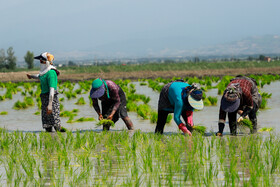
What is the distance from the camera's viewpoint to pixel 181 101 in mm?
5863

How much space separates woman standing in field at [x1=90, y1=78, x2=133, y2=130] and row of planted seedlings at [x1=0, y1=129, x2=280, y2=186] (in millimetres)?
727

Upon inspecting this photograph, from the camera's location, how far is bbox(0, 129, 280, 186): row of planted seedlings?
3.93 metres

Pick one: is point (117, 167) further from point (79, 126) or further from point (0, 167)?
point (79, 126)

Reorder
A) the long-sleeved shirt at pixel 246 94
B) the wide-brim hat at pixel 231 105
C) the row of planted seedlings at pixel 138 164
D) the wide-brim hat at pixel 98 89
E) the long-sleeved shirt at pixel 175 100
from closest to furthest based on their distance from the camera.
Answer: the row of planted seedlings at pixel 138 164 < the long-sleeved shirt at pixel 175 100 < the wide-brim hat at pixel 231 105 < the long-sleeved shirt at pixel 246 94 < the wide-brim hat at pixel 98 89

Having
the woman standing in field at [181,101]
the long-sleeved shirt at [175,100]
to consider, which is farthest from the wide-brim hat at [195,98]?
the long-sleeved shirt at [175,100]

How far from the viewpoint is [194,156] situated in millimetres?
4965

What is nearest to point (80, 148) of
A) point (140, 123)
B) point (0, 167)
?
point (0, 167)

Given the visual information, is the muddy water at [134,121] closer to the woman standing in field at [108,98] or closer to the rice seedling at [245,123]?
the woman standing in field at [108,98]

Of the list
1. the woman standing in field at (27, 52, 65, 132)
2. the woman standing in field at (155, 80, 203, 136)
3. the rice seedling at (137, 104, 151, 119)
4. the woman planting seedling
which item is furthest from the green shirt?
the rice seedling at (137, 104, 151, 119)

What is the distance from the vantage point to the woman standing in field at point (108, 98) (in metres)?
6.63

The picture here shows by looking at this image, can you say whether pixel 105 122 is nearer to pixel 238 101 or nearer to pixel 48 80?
pixel 48 80

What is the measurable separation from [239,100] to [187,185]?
2.52 metres

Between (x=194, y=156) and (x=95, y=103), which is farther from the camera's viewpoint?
(x=95, y=103)

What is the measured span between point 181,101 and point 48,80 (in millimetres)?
2028
